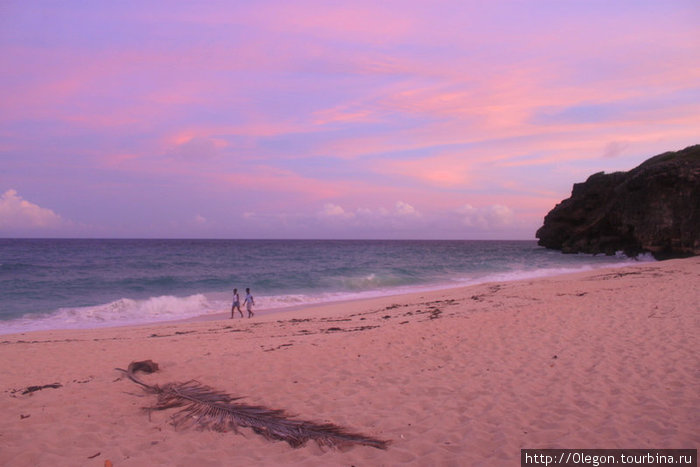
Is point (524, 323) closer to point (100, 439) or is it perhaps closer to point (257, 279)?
point (100, 439)

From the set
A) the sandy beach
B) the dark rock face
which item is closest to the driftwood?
the sandy beach

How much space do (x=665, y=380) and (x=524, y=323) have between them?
4344 mm

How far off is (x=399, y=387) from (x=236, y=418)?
2.34 metres

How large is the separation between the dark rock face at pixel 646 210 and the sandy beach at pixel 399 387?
25440 mm

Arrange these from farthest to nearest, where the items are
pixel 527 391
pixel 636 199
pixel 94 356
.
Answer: pixel 636 199
pixel 94 356
pixel 527 391

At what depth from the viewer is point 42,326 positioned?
15383 mm

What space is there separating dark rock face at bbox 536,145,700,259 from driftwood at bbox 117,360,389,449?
36374mm

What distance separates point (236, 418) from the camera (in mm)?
5184

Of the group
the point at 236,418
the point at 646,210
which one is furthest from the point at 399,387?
the point at 646,210

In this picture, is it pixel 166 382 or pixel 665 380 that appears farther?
pixel 166 382

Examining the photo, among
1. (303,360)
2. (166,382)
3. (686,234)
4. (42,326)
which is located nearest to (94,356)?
(166,382)

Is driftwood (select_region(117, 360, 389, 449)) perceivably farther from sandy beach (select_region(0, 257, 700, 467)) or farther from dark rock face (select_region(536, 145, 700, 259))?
dark rock face (select_region(536, 145, 700, 259))

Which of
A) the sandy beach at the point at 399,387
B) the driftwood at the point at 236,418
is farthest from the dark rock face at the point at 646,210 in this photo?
the driftwood at the point at 236,418

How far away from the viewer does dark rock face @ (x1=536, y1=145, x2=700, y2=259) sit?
31406 mm
